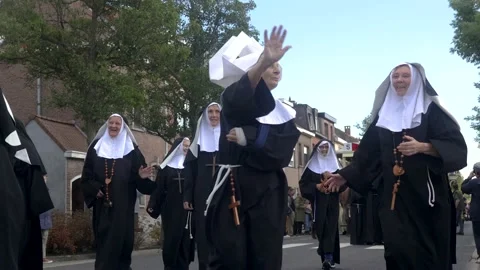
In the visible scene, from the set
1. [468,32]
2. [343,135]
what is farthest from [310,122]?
[468,32]

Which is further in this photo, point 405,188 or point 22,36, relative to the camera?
point 22,36

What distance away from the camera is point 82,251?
17750 mm

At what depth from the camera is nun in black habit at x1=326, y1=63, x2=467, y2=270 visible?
5.58m

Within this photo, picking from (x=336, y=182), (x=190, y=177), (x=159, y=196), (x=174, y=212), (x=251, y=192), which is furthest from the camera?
(x=159, y=196)

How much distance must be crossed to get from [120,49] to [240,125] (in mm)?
14930

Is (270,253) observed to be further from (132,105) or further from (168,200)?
(132,105)

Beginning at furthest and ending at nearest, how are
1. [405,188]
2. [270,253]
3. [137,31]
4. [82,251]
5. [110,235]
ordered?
[137,31] < [82,251] < [110,235] < [405,188] < [270,253]

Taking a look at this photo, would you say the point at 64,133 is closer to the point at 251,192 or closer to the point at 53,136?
the point at 53,136

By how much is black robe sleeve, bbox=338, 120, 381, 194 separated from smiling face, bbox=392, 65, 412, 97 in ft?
1.25

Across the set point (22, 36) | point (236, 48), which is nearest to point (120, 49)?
point (22, 36)

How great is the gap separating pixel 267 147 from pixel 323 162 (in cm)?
758

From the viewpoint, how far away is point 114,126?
30.9 ft

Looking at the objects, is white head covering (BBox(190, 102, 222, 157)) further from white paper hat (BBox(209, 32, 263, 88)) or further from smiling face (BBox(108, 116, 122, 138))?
white paper hat (BBox(209, 32, 263, 88))

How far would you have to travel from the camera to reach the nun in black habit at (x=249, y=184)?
17.4 feet
